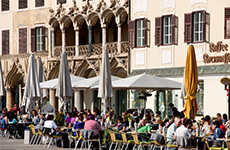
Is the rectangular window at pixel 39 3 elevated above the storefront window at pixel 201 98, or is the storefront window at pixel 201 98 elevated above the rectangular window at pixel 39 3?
the rectangular window at pixel 39 3

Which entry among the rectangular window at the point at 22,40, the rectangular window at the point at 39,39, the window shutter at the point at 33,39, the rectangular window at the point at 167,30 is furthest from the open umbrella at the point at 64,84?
the rectangular window at the point at 22,40

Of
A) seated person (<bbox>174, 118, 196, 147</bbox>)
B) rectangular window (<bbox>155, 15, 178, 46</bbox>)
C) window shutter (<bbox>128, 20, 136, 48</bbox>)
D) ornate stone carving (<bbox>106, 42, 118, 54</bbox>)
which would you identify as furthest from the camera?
ornate stone carving (<bbox>106, 42, 118, 54</bbox>)

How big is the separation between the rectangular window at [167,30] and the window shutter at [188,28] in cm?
138

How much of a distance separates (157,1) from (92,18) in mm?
5557

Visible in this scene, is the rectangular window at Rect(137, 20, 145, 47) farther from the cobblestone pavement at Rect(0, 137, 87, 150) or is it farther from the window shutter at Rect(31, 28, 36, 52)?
the cobblestone pavement at Rect(0, 137, 87, 150)

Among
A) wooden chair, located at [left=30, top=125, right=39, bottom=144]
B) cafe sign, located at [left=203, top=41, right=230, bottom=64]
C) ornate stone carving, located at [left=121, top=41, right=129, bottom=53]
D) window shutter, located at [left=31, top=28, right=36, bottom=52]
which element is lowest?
wooden chair, located at [left=30, top=125, right=39, bottom=144]

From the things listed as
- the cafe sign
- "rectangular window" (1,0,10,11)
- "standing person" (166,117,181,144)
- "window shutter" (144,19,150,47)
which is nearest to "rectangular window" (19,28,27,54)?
"rectangular window" (1,0,10,11)

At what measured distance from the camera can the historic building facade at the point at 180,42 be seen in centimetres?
3158

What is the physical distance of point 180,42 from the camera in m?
33.7

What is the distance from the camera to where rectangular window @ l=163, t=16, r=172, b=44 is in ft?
113

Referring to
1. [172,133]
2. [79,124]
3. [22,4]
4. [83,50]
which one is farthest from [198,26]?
[22,4]

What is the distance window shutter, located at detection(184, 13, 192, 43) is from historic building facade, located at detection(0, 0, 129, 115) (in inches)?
189

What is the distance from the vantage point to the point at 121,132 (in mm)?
19906

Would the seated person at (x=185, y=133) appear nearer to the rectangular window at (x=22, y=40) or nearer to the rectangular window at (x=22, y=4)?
the rectangular window at (x=22, y=40)
